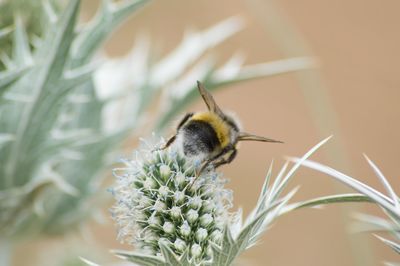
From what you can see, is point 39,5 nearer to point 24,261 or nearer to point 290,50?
point 290,50

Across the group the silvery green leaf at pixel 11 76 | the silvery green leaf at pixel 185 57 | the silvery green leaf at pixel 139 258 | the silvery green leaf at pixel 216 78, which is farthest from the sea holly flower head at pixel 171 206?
the silvery green leaf at pixel 185 57

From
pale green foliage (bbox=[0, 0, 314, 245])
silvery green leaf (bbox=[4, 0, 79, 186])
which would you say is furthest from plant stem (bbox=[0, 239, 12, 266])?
silvery green leaf (bbox=[4, 0, 79, 186])

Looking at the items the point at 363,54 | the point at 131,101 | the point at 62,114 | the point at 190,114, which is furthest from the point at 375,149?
the point at 190,114

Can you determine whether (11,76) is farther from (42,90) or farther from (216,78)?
(216,78)

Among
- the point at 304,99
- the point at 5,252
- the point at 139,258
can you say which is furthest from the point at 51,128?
the point at 304,99

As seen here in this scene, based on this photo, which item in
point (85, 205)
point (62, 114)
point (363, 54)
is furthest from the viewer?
point (363, 54)

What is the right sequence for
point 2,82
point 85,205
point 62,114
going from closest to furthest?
1. point 2,82
2. point 62,114
3. point 85,205

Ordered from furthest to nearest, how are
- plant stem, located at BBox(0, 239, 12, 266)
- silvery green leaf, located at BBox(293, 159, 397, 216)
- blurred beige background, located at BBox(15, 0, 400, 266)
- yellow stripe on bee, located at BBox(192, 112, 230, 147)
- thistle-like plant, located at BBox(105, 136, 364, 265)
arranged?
1. blurred beige background, located at BBox(15, 0, 400, 266)
2. plant stem, located at BBox(0, 239, 12, 266)
3. yellow stripe on bee, located at BBox(192, 112, 230, 147)
4. thistle-like plant, located at BBox(105, 136, 364, 265)
5. silvery green leaf, located at BBox(293, 159, 397, 216)

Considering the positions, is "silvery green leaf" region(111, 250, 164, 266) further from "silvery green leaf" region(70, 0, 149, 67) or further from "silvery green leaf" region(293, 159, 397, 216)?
"silvery green leaf" region(70, 0, 149, 67)

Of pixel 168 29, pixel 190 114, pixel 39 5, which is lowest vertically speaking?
pixel 190 114
